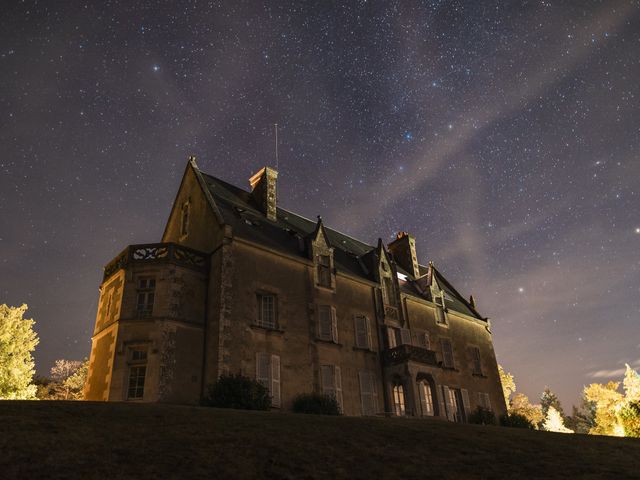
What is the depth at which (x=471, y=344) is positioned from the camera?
112ft

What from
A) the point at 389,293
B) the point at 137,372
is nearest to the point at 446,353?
the point at 389,293

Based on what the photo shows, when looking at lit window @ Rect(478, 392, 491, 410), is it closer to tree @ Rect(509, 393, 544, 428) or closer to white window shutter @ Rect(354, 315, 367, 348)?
white window shutter @ Rect(354, 315, 367, 348)

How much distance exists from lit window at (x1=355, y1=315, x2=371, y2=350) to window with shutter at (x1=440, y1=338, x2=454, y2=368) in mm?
6998

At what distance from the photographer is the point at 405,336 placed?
2912cm

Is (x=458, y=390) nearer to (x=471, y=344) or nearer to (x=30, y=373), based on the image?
(x=471, y=344)

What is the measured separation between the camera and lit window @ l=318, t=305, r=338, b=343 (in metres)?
25.0

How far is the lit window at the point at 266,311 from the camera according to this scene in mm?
22992

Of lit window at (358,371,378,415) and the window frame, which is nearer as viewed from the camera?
the window frame

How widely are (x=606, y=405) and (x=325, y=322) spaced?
50.4 metres

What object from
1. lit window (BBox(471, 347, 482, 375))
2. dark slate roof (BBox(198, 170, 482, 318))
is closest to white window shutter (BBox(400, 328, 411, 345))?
dark slate roof (BBox(198, 170, 482, 318))

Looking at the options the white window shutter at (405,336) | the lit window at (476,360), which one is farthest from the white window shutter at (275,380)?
the lit window at (476,360)

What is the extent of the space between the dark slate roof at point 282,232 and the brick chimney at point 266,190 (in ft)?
1.18

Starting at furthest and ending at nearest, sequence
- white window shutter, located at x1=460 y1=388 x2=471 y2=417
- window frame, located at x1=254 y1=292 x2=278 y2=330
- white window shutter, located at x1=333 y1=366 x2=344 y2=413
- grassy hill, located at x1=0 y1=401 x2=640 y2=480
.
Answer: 1. white window shutter, located at x1=460 y1=388 x2=471 y2=417
2. white window shutter, located at x1=333 y1=366 x2=344 y2=413
3. window frame, located at x1=254 y1=292 x2=278 y2=330
4. grassy hill, located at x1=0 y1=401 x2=640 y2=480

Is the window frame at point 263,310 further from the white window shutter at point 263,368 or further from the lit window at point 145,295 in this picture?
the lit window at point 145,295
